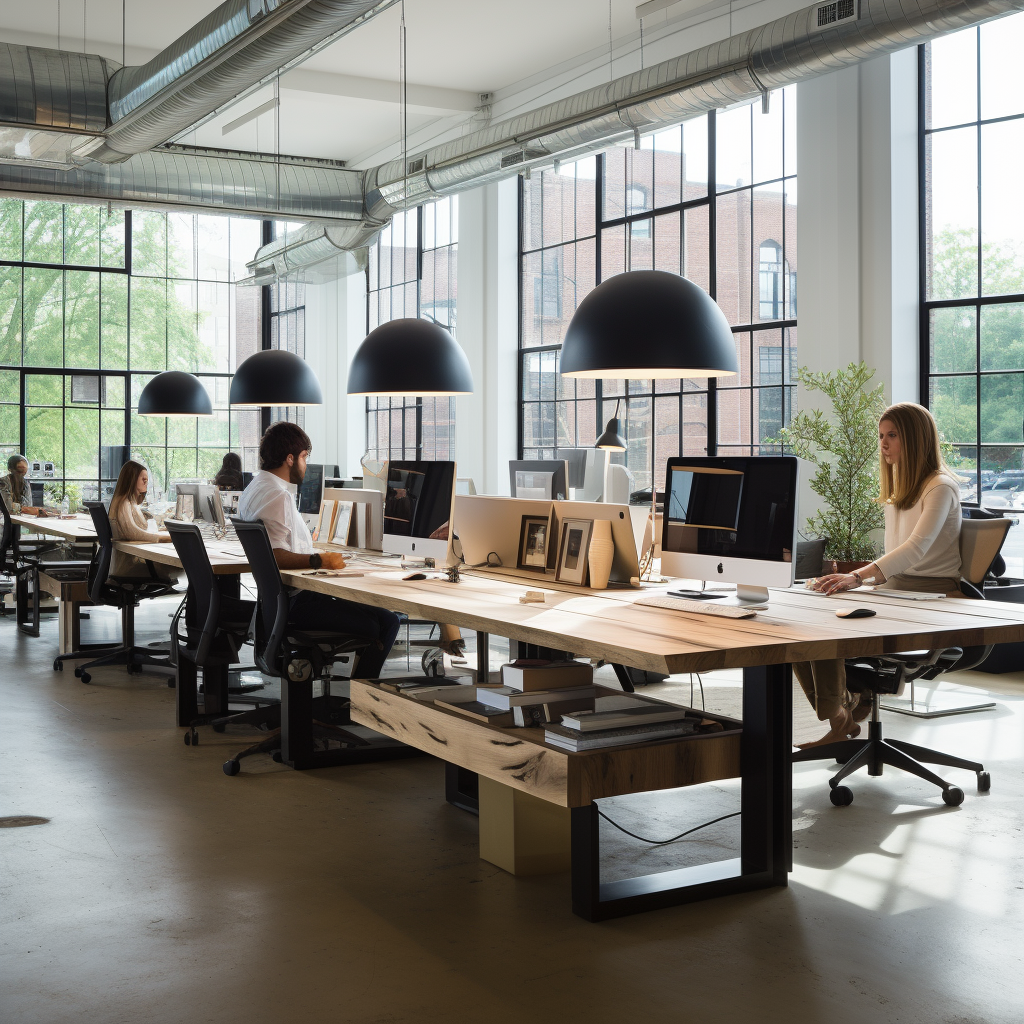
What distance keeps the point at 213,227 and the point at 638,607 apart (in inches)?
517

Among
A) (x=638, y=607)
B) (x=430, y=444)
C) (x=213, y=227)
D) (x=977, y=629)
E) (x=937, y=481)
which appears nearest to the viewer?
(x=977, y=629)

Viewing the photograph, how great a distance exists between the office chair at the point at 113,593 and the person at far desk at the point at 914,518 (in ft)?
13.1

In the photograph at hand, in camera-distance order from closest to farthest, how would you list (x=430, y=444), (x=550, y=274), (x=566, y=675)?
(x=566, y=675) < (x=550, y=274) < (x=430, y=444)

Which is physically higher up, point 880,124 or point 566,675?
point 880,124

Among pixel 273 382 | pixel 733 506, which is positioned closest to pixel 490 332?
pixel 273 382

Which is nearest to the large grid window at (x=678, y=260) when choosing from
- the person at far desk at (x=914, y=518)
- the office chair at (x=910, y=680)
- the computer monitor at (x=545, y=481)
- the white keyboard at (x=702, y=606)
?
the computer monitor at (x=545, y=481)

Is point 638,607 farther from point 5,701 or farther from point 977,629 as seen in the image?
point 5,701

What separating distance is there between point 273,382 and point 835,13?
4.18 m

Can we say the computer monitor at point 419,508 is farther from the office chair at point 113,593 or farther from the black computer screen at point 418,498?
the office chair at point 113,593

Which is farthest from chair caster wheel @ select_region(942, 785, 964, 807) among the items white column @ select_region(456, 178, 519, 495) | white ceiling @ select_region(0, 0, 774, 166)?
white column @ select_region(456, 178, 519, 495)

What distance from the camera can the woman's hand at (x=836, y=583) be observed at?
416 centimetres

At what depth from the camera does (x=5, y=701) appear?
20.1 feet

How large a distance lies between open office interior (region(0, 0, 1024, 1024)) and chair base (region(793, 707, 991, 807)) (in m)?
0.08

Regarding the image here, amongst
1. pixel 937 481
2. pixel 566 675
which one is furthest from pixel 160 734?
pixel 937 481
